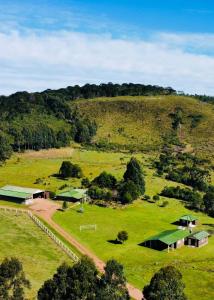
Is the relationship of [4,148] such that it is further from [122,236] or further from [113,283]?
[113,283]

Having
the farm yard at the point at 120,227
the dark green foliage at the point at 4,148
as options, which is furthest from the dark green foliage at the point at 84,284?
the dark green foliage at the point at 4,148

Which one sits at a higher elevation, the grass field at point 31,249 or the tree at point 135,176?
the tree at point 135,176

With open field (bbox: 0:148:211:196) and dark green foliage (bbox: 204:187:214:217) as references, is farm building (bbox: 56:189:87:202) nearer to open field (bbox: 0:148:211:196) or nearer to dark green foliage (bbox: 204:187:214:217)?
open field (bbox: 0:148:211:196)

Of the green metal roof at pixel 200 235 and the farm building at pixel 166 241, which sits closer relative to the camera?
the farm building at pixel 166 241

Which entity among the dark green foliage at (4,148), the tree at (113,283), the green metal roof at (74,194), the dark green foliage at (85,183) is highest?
the dark green foliage at (4,148)

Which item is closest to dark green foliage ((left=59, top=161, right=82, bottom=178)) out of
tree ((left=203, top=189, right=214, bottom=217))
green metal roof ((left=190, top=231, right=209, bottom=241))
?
tree ((left=203, top=189, right=214, bottom=217))

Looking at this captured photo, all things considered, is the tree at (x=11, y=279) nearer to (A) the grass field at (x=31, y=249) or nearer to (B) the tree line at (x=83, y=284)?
(B) the tree line at (x=83, y=284)

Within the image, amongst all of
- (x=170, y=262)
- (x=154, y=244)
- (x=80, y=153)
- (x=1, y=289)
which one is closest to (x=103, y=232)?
(x=154, y=244)
